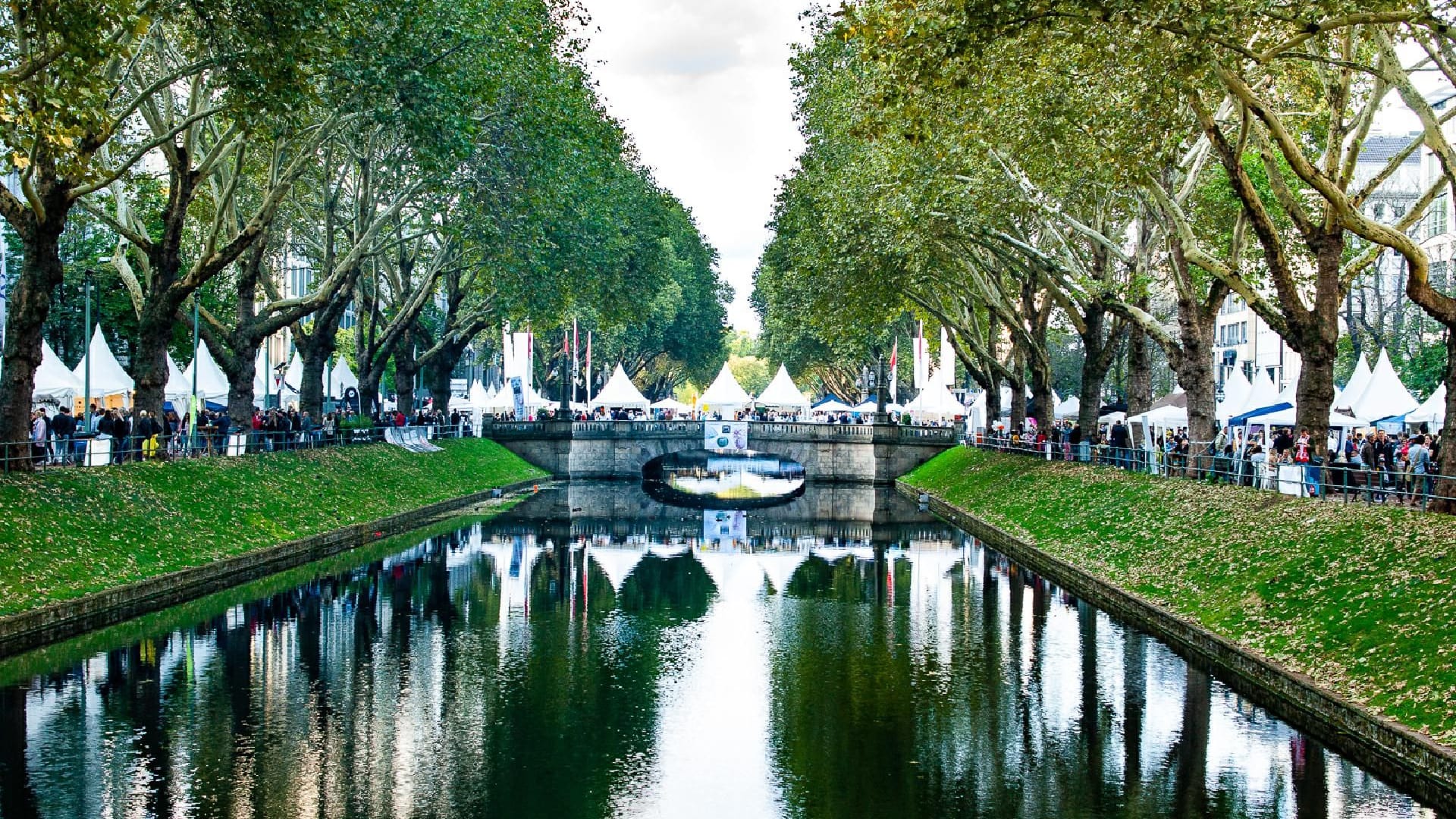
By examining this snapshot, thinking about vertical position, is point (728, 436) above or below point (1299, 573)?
above

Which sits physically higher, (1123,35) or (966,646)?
(1123,35)

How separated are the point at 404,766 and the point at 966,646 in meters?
12.4

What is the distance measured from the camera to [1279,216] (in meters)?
50.7

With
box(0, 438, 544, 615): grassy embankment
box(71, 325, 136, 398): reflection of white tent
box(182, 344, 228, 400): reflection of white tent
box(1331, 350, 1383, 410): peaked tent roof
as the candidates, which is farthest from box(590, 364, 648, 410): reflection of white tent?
box(1331, 350, 1383, 410): peaked tent roof

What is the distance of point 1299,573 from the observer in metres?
24.6

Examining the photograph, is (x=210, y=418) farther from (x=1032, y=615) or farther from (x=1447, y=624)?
(x=1447, y=624)

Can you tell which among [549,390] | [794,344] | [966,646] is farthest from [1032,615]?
[549,390]

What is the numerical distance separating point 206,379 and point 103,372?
6.58 meters

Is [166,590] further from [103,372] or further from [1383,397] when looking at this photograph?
[1383,397]

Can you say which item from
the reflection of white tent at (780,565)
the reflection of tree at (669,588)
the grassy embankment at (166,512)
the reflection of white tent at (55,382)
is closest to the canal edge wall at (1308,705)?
the reflection of white tent at (780,565)

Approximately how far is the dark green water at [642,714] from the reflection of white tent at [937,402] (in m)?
43.2

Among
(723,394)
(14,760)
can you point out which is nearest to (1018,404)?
(723,394)

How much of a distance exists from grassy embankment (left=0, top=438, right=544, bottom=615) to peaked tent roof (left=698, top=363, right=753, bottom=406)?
3067 centimetres

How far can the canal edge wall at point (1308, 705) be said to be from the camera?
52.0 feet
